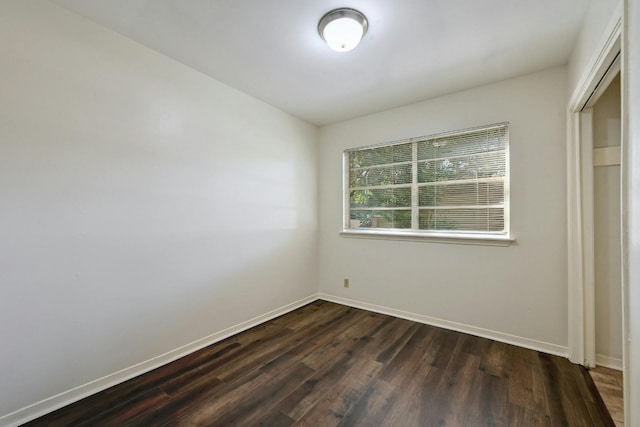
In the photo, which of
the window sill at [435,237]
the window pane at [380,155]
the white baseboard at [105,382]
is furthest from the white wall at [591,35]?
the white baseboard at [105,382]

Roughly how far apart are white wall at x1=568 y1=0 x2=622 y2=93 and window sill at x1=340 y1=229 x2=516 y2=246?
1347 millimetres

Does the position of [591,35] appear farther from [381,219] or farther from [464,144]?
[381,219]

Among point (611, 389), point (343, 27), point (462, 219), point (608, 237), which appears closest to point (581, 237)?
point (608, 237)

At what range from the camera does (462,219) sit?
279 centimetres

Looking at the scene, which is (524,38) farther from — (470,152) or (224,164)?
(224,164)

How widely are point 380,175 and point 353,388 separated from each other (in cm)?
240

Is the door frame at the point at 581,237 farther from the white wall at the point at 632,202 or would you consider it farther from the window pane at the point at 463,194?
the white wall at the point at 632,202

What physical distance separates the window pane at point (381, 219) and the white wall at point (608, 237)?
5.21 feet

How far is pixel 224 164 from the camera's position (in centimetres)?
263

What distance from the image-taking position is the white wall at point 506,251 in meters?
2.29

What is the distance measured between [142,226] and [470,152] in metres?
3.14

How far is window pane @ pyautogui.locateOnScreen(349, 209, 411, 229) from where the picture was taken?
320 cm

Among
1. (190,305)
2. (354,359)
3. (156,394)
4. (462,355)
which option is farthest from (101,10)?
(462,355)

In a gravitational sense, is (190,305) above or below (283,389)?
above
